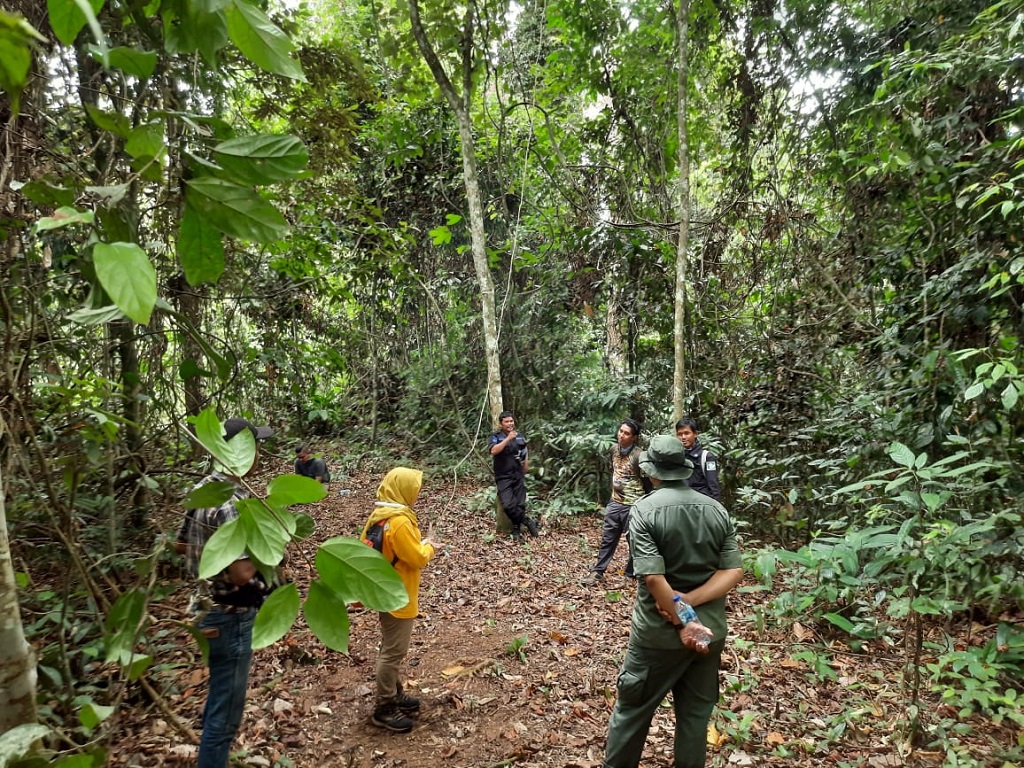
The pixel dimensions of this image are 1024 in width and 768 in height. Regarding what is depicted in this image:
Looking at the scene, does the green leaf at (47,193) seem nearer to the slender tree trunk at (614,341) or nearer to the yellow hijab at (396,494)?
the yellow hijab at (396,494)

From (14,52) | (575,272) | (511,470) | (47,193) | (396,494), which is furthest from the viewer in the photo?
(575,272)

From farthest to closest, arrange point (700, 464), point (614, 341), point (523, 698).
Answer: point (614, 341) → point (700, 464) → point (523, 698)

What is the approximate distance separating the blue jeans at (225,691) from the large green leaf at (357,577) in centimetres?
253

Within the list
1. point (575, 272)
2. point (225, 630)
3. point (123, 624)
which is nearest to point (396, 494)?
point (225, 630)

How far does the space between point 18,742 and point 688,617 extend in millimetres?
2656

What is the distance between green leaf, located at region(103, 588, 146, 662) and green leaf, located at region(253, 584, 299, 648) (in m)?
0.26

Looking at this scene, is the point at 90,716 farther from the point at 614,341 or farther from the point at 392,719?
the point at 614,341

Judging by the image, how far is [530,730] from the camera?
3779mm

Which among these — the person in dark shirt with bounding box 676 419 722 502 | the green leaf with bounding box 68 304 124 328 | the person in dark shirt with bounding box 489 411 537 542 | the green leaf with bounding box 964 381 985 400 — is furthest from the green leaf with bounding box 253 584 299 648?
the person in dark shirt with bounding box 489 411 537 542

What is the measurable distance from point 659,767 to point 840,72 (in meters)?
7.76

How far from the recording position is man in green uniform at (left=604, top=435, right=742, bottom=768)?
2857 millimetres

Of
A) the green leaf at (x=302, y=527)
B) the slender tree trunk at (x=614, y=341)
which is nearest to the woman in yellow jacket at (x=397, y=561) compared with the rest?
the green leaf at (x=302, y=527)

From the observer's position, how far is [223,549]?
0.66 m

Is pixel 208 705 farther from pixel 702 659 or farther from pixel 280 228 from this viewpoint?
pixel 280 228
